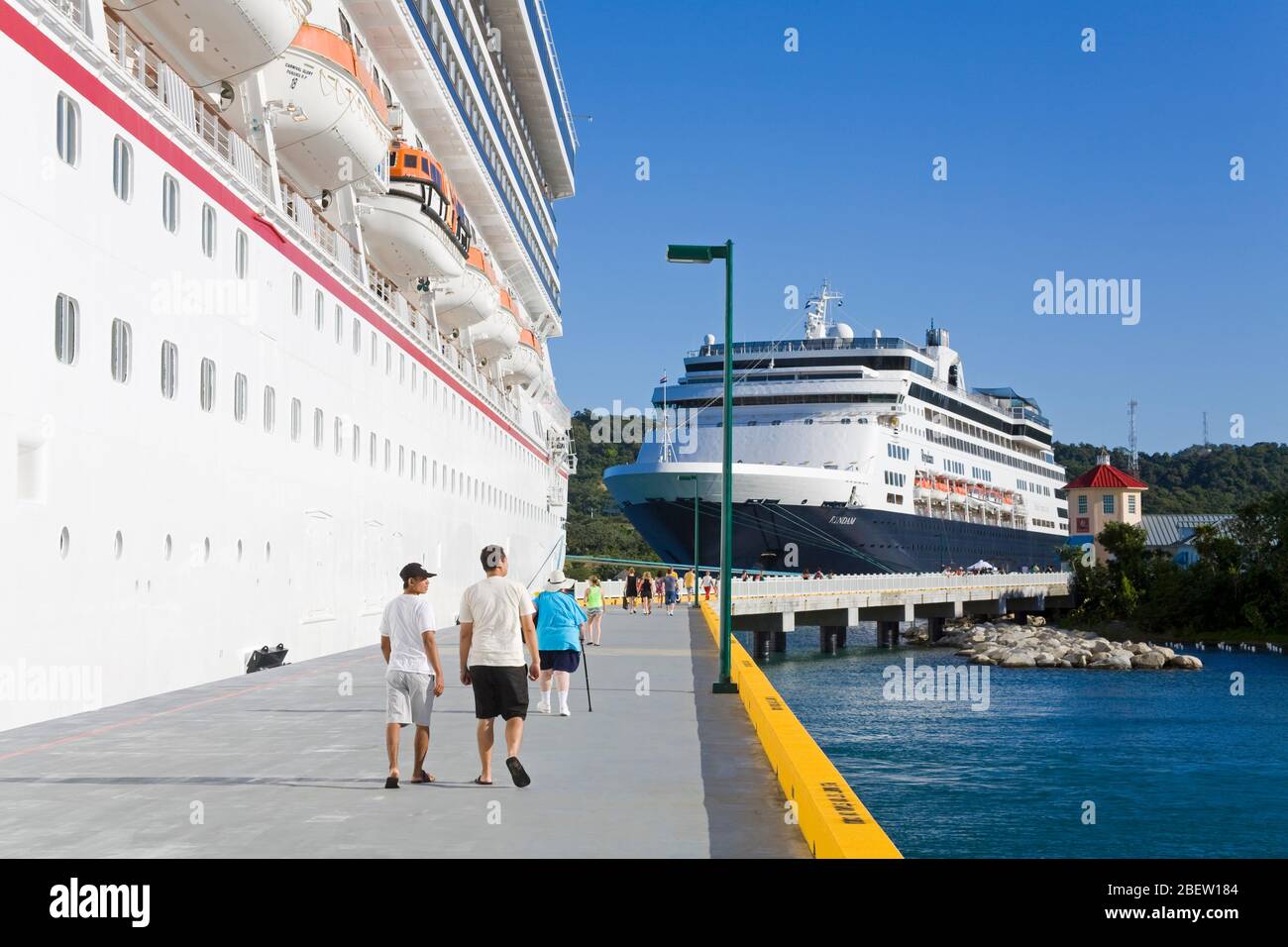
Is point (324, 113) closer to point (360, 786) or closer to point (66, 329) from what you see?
point (66, 329)

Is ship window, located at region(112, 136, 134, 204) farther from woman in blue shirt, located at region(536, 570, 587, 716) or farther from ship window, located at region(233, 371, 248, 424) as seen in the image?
woman in blue shirt, located at region(536, 570, 587, 716)

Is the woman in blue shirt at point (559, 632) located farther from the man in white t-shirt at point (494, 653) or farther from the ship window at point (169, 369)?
the ship window at point (169, 369)

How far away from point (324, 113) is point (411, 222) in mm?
7038

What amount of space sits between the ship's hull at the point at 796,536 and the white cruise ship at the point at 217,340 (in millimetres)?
30189

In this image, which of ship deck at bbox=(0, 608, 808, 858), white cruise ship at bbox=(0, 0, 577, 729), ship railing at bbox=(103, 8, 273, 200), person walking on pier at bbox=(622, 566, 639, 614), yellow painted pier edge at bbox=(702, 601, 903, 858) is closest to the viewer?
yellow painted pier edge at bbox=(702, 601, 903, 858)

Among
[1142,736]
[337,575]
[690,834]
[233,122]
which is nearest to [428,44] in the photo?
[233,122]

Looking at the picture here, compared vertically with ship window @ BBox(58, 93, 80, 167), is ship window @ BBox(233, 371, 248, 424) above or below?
below

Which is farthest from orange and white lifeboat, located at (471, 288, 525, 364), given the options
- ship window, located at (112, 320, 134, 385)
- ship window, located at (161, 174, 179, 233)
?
ship window, located at (112, 320, 134, 385)

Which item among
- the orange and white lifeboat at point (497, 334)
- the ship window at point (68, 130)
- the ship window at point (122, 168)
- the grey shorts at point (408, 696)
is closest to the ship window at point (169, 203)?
the ship window at point (122, 168)

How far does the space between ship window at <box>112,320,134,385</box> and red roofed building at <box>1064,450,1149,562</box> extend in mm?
89341

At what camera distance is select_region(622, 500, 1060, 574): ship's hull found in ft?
214

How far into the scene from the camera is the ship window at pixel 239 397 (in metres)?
17.9
